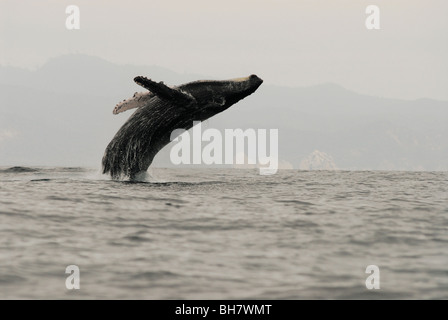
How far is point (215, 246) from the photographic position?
306 inches

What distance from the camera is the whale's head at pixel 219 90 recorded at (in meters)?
15.2

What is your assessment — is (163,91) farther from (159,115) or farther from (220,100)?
(220,100)

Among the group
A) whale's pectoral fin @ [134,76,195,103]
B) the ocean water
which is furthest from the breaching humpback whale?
the ocean water

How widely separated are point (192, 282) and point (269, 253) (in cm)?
159

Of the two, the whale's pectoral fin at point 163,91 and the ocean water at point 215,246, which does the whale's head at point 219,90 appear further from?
the ocean water at point 215,246

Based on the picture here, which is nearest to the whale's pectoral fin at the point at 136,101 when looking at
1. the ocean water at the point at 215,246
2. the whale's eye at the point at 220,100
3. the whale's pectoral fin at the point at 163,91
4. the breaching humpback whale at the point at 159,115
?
the breaching humpback whale at the point at 159,115

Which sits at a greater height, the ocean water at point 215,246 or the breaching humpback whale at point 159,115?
the breaching humpback whale at point 159,115

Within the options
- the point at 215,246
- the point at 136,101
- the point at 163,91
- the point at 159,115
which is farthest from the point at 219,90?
the point at 215,246

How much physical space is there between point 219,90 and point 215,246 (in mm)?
8170

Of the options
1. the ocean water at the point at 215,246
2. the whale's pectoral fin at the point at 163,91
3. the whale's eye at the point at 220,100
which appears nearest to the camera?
the ocean water at the point at 215,246

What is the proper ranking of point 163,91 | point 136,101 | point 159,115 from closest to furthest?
point 163,91
point 159,115
point 136,101

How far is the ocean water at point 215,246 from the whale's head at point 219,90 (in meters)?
3.17
